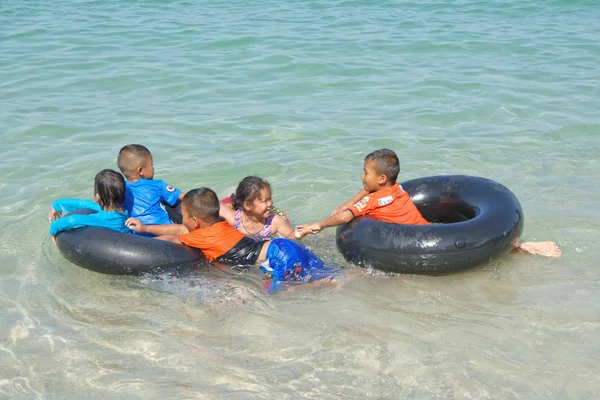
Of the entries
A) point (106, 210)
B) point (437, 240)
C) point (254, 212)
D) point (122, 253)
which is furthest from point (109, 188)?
point (437, 240)

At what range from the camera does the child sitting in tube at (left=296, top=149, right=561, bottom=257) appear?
5.86m

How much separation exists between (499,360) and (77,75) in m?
9.55

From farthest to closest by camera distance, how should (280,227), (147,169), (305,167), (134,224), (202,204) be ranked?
(305,167), (147,169), (280,227), (134,224), (202,204)

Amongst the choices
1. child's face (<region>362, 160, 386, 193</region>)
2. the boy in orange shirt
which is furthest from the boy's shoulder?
child's face (<region>362, 160, 386, 193</region>)

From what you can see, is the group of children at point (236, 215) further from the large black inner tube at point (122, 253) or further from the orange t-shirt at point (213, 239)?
the large black inner tube at point (122, 253)

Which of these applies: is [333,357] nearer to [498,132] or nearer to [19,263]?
[19,263]

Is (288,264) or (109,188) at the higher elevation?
(109,188)

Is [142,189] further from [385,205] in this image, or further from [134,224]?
[385,205]

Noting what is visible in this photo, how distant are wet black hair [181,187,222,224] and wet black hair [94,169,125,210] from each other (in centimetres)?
54

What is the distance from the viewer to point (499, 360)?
439 centimetres

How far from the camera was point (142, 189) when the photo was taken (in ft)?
20.5

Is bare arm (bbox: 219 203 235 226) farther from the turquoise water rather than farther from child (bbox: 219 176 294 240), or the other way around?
the turquoise water

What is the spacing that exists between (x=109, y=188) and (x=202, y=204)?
759 mm

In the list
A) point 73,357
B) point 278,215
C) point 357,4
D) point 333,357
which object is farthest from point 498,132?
point 357,4
